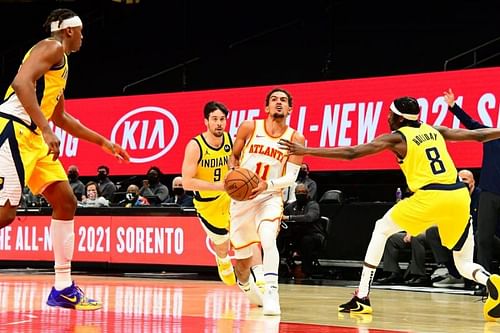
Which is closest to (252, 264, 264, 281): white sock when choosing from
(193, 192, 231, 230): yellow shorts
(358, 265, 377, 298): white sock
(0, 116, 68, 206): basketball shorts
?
(358, 265, 377, 298): white sock

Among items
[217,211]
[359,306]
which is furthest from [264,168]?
[359,306]

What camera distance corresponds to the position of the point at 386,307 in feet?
30.6

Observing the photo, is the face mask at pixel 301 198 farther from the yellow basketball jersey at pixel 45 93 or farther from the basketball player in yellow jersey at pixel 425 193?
the yellow basketball jersey at pixel 45 93

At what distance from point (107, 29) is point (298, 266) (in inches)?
396

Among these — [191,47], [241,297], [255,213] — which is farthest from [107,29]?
[255,213]

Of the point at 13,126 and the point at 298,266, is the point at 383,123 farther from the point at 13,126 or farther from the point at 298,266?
→ the point at 13,126

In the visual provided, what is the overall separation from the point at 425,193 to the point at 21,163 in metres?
3.56

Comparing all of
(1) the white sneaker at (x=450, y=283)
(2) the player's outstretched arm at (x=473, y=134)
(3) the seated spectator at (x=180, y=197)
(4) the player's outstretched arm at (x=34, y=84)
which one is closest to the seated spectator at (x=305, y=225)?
(3) the seated spectator at (x=180, y=197)

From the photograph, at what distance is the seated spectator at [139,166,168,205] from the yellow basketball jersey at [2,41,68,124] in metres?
9.01

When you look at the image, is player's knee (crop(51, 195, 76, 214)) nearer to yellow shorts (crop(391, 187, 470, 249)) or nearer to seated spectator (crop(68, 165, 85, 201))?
yellow shorts (crop(391, 187, 470, 249))

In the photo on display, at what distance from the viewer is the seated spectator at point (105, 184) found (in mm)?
16766

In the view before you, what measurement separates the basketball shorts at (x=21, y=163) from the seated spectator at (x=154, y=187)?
899cm

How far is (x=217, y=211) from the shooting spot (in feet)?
31.1

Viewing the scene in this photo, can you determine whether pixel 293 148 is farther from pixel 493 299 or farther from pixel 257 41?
pixel 257 41
